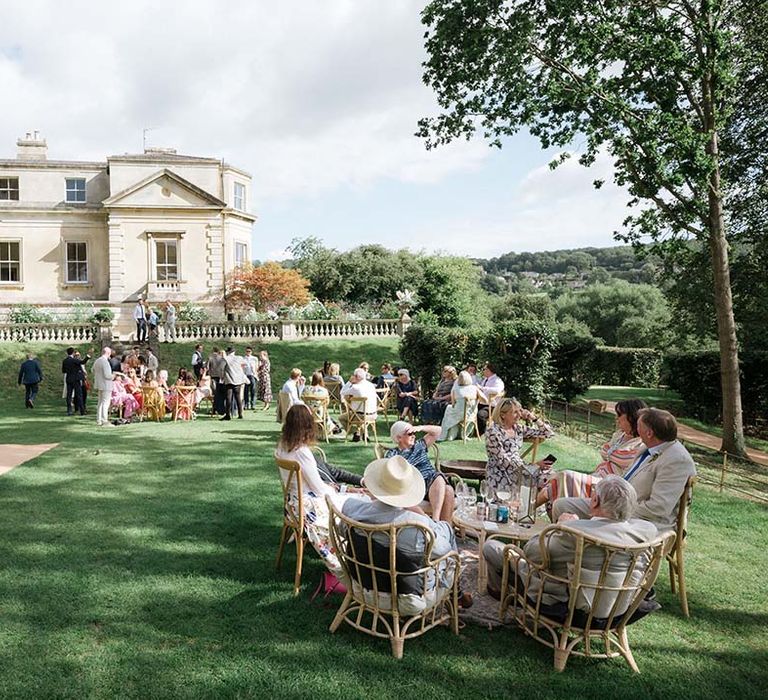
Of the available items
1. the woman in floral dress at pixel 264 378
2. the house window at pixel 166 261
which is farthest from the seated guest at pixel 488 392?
the house window at pixel 166 261

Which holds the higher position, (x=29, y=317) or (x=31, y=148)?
(x=31, y=148)

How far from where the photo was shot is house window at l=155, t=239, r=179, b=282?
1172 inches

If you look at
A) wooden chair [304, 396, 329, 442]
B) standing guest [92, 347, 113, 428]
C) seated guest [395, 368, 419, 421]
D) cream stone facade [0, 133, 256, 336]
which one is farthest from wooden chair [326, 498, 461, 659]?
cream stone facade [0, 133, 256, 336]

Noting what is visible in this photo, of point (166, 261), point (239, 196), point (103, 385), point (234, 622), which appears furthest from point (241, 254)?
point (234, 622)

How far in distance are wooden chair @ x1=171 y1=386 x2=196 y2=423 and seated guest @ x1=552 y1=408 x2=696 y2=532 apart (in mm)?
11198

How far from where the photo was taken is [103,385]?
511 inches

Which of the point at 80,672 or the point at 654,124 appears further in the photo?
the point at 654,124

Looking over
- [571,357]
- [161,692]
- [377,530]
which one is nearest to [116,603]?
[161,692]

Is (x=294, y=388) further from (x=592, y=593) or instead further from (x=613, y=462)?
(x=592, y=593)

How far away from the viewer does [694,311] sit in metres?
19.2

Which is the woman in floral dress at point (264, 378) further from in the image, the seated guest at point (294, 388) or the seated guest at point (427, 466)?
the seated guest at point (427, 466)

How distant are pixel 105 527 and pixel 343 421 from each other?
19.7ft

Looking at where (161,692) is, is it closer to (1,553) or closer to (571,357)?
(1,553)

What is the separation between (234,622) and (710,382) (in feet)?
60.7
